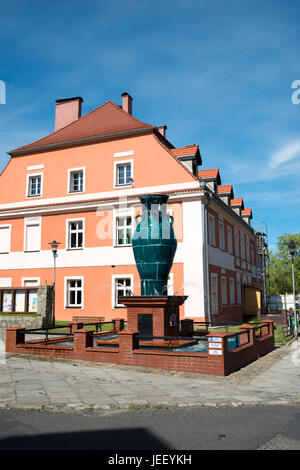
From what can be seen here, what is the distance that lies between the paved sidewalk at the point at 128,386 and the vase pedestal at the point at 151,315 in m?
1.92

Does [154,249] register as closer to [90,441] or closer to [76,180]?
[90,441]

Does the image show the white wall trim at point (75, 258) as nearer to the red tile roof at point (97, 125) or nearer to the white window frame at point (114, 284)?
the white window frame at point (114, 284)

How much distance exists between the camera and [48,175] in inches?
1031

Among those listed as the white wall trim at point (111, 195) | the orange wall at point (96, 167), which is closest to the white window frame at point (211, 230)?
the white wall trim at point (111, 195)

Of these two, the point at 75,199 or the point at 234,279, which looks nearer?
the point at 75,199

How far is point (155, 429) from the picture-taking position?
536cm

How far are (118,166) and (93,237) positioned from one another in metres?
4.48

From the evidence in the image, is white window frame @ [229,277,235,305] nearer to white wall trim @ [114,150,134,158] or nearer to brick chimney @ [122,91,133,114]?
white wall trim @ [114,150,134,158]

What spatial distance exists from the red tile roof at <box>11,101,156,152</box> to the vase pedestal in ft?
48.3

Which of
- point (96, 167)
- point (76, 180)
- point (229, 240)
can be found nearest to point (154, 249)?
point (96, 167)

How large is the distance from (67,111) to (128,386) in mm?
24579

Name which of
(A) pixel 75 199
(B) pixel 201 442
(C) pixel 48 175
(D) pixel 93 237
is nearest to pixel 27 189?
(C) pixel 48 175

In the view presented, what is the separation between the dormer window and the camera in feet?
83.5
